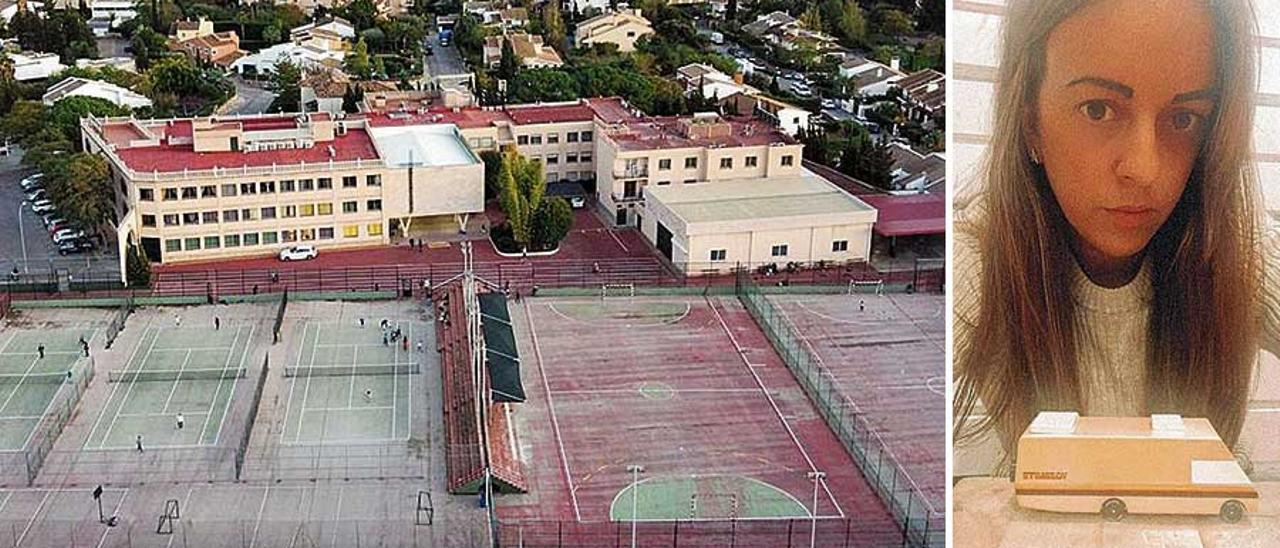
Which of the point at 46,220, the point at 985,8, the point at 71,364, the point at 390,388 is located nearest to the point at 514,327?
the point at 390,388

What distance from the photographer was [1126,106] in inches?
152

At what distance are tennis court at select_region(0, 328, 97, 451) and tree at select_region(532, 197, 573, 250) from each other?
246 inches

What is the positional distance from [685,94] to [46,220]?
1324cm

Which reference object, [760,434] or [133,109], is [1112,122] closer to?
[760,434]

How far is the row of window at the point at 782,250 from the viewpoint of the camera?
1691cm

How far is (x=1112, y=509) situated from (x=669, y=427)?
744 cm

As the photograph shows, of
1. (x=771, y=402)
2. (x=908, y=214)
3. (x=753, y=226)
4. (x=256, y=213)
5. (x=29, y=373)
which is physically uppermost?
(x=256, y=213)

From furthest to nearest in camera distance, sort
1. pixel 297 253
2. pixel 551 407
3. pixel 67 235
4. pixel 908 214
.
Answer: pixel 908 214 < pixel 67 235 < pixel 297 253 < pixel 551 407

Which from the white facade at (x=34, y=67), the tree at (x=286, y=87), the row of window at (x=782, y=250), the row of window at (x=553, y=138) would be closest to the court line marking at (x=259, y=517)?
the row of window at (x=782, y=250)

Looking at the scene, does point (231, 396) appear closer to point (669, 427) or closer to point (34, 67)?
point (669, 427)

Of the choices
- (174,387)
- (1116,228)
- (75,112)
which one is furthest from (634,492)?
(75,112)

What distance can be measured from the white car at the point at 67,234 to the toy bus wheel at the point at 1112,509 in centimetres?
1642

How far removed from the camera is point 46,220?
18.5m

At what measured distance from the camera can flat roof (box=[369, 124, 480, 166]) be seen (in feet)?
61.4
